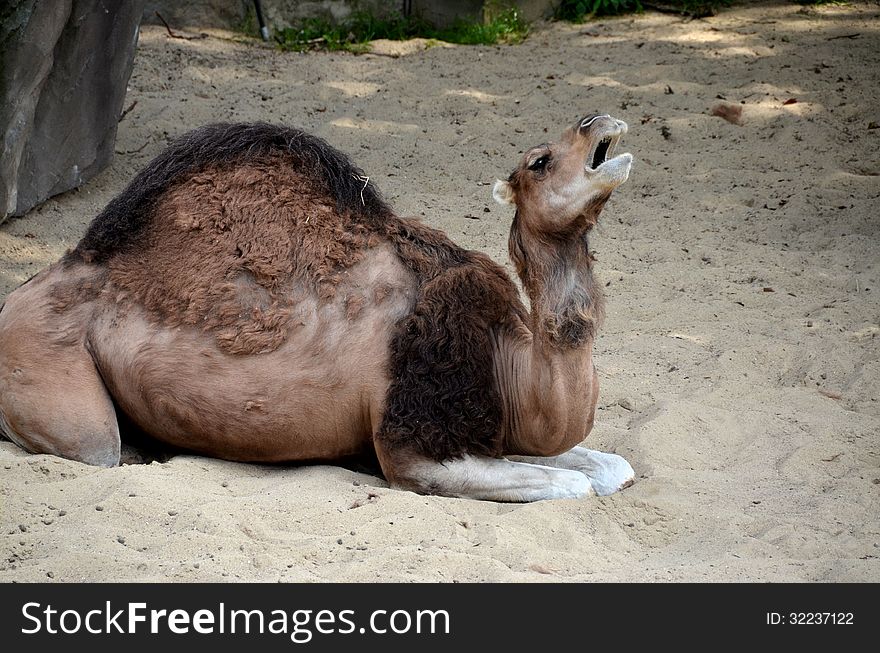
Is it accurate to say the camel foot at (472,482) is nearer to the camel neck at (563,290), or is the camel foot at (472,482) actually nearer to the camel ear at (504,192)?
the camel neck at (563,290)

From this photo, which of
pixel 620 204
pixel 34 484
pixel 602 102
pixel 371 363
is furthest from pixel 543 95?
pixel 34 484

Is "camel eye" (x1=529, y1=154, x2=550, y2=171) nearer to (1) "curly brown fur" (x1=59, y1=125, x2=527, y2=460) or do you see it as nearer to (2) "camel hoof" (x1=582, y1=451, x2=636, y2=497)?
(1) "curly brown fur" (x1=59, y1=125, x2=527, y2=460)

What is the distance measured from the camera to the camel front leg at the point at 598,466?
4.54 metres

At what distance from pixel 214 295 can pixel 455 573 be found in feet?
5.05

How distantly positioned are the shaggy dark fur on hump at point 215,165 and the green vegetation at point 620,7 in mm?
6401

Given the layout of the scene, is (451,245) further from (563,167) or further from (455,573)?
(455,573)

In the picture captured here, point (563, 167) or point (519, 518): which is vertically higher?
point (563, 167)

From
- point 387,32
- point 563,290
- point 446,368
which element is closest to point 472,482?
point 446,368

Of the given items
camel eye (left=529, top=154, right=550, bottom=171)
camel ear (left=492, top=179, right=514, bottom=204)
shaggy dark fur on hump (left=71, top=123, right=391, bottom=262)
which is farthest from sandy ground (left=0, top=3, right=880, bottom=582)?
camel eye (left=529, top=154, right=550, bottom=171)

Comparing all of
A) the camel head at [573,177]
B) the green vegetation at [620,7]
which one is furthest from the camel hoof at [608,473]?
the green vegetation at [620,7]

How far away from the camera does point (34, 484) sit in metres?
4.27

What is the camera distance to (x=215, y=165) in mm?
4789

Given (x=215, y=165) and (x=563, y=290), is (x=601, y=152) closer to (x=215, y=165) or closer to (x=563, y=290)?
(x=563, y=290)

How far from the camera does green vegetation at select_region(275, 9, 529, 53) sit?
1016cm
